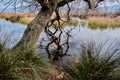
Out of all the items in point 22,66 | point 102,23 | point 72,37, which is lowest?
point 102,23

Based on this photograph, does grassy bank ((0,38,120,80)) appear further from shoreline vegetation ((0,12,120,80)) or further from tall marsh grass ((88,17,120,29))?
tall marsh grass ((88,17,120,29))

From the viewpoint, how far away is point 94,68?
20.1ft

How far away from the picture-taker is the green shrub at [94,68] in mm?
6098

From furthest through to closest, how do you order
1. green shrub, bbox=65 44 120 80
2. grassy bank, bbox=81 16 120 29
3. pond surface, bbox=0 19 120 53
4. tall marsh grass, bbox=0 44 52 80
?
grassy bank, bbox=81 16 120 29
pond surface, bbox=0 19 120 53
green shrub, bbox=65 44 120 80
tall marsh grass, bbox=0 44 52 80

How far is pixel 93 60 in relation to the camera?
6270 millimetres

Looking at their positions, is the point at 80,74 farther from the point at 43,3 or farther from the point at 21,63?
the point at 43,3

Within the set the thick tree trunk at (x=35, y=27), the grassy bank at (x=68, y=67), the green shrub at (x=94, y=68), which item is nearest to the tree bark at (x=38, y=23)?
the thick tree trunk at (x=35, y=27)

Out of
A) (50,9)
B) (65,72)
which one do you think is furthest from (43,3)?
(65,72)

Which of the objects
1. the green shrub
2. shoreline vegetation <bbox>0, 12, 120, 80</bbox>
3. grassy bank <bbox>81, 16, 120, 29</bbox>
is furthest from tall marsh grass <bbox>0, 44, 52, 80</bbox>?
grassy bank <bbox>81, 16, 120, 29</bbox>

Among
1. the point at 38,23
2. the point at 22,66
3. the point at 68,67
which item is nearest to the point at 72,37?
the point at 38,23

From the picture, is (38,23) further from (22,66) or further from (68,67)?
(22,66)

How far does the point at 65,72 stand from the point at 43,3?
2635mm

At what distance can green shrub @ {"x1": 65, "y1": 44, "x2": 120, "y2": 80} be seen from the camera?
6098 millimetres

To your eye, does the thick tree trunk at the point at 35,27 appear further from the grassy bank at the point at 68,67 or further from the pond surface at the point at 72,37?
the grassy bank at the point at 68,67
